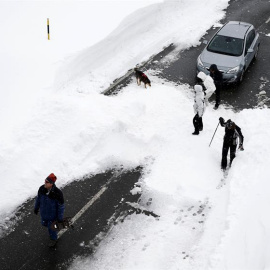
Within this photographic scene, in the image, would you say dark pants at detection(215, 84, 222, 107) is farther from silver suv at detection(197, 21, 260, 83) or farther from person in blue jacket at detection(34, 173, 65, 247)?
person in blue jacket at detection(34, 173, 65, 247)

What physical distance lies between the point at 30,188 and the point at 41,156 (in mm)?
1061

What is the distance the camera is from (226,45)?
1435cm

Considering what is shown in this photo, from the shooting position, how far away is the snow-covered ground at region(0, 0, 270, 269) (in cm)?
742

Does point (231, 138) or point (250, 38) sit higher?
point (250, 38)

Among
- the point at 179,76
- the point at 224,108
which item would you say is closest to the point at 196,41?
the point at 179,76

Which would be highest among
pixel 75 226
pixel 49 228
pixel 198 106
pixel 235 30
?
pixel 235 30

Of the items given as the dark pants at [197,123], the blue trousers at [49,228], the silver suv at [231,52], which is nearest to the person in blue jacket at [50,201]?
the blue trousers at [49,228]

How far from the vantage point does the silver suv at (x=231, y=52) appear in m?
13.4

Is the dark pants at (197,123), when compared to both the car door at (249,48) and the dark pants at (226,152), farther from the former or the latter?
the car door at (249,48)

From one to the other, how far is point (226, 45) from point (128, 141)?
6497 millimetres

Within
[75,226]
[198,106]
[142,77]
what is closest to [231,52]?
[142,77]

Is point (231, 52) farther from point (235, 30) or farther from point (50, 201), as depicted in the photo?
point (50, 201)

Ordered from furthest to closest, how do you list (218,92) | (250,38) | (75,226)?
(250,38) < (218,92) < (75,226)

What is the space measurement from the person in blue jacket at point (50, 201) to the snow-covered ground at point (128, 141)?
1095 millimetres
